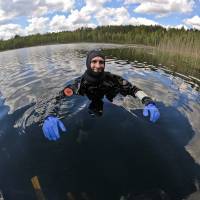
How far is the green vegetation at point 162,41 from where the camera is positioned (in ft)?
80.1

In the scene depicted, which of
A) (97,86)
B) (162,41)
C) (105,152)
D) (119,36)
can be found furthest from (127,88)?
(119,36)

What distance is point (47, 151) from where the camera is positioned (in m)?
6.65

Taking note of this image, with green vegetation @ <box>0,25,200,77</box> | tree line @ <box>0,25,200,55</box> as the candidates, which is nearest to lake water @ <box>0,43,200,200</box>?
green vegetation @ <box>0,25,200,77</box>

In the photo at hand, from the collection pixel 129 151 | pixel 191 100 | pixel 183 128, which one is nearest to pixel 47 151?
pixel 129 151

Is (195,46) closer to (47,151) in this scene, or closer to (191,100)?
(191,100)

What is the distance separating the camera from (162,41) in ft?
121

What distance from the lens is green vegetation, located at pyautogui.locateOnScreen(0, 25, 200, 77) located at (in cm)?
2441

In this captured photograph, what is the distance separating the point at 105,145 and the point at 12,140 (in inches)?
93.4

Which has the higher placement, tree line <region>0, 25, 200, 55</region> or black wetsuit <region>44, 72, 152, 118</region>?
black wetsuit <region>44, 72, 152, 118</region>

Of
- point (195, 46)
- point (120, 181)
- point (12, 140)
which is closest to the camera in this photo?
point (120, 181)

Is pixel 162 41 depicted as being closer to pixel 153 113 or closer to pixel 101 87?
pixel 101 87

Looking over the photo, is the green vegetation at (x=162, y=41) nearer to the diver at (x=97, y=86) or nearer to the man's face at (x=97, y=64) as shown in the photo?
the diver at (x=97, y=86)

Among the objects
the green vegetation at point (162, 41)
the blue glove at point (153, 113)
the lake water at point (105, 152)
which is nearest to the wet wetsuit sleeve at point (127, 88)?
the lake water at point (105, 152)

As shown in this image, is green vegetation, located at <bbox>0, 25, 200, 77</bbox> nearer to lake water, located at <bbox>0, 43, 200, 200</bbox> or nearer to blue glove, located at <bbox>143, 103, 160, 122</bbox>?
lake water, located at <bbox>0, 43, 200, 200</bbox>
